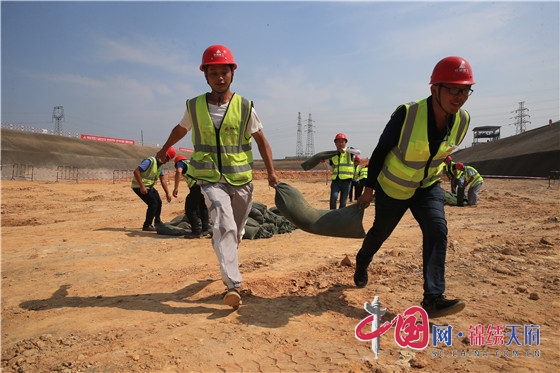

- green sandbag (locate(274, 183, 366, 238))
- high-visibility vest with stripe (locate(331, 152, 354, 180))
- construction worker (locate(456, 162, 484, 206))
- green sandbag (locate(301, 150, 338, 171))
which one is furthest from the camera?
construction worker (locate(456, 162, 484, 206))

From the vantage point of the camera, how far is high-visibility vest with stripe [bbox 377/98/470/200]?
10.4ft

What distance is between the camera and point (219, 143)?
3.56m

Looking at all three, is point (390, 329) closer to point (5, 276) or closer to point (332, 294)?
point (332, 294)

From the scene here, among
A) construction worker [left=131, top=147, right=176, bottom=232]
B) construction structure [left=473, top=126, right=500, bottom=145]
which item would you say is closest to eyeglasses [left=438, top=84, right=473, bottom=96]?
construction worker [left=131, top=147, right=176, bottom=232]

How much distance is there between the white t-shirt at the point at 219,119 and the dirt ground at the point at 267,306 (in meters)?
1.57

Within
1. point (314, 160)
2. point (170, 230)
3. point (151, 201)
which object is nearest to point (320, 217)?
point (314, 160)

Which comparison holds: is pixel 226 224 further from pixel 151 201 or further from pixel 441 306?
pixel 151 201

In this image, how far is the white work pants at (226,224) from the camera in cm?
332

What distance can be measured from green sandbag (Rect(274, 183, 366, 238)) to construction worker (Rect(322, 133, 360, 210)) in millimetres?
4591

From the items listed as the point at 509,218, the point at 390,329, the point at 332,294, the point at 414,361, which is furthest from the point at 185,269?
the point at 509,218

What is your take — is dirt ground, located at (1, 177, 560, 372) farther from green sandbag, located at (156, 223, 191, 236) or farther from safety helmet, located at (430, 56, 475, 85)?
safety helmet, located at (430, 56, 475, 85)

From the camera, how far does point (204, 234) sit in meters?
7.46

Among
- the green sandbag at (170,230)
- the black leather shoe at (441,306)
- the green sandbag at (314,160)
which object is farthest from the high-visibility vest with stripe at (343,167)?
the black leather shoe at (441,306)

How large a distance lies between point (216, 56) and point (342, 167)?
5.38 m
